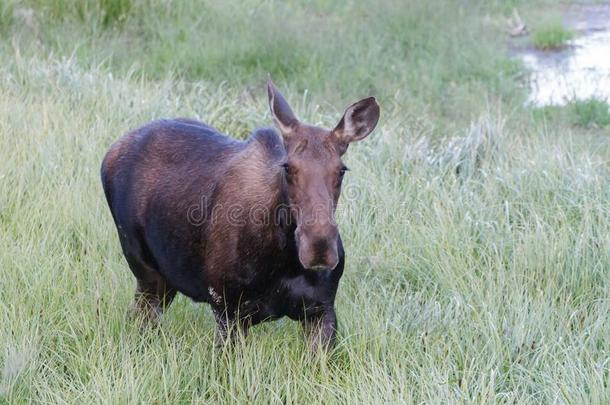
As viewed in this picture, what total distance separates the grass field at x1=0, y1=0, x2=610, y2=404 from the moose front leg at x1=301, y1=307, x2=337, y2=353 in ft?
0.24

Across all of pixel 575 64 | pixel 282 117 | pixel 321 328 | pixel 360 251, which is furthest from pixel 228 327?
pixel 575 64

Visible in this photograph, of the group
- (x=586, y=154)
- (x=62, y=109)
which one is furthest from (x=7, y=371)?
(x=586, y=154)

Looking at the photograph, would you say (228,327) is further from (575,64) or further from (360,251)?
(575,64)

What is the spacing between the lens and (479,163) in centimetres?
701

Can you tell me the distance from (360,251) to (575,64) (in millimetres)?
5637

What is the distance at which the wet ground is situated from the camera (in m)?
9.80

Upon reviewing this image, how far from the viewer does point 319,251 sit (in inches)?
156

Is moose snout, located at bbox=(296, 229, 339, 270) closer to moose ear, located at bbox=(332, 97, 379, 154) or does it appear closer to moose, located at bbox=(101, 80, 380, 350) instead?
moose, located at bbox=(101, 80, 380, 350)

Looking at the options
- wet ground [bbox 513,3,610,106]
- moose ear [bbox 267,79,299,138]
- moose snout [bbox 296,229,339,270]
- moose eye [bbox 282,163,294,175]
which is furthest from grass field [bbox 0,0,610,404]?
moose ear [bbox 267,79,299,138]

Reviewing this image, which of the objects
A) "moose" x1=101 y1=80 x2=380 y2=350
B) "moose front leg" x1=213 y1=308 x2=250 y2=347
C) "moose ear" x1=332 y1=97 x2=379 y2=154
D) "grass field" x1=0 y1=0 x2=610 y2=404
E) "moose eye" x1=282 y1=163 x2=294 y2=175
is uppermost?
"moose ear" x1=332 y1=97 x2=379 y2=154

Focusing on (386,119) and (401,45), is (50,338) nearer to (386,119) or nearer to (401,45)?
(386,119)

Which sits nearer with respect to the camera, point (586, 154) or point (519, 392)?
point (519, 392)

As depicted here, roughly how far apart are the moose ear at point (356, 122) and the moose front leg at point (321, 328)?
0.75 meters

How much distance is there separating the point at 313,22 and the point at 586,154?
17.8ft
